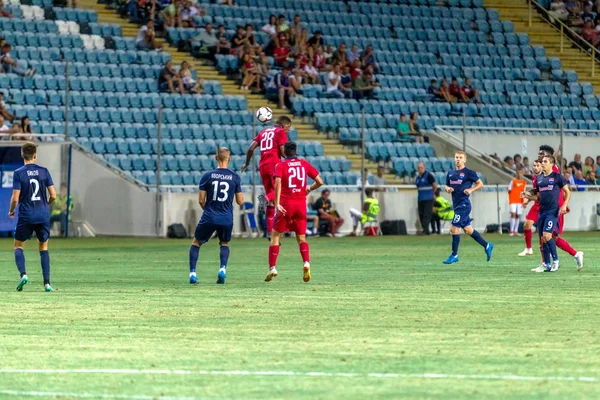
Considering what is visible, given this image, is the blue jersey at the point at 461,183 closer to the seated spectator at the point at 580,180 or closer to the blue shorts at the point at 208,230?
the blue shorts at the point at 208,230

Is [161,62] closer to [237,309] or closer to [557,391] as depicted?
[237,309]

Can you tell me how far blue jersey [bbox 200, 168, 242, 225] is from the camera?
56.5ft

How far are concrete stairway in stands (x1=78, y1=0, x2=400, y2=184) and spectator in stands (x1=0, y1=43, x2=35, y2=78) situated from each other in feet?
16.4

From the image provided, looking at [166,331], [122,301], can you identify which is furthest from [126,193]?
[166,331]

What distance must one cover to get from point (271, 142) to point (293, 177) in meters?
3.34

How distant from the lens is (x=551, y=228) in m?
19.3

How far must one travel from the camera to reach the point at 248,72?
38781mm

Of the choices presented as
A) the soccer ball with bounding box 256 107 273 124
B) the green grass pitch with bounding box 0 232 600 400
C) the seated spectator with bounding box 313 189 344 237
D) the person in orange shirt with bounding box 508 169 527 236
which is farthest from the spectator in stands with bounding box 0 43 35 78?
the green grass pitch with bounding box 0 232 600 400

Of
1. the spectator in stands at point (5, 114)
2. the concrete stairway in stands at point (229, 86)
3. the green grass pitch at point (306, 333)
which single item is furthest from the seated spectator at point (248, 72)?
the green grass pitch at point (306, 333)

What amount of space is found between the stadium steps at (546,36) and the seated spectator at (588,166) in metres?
8.35

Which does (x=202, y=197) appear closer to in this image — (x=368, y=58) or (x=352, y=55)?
(x=352, y=55)

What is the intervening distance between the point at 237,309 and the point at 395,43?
103 ft

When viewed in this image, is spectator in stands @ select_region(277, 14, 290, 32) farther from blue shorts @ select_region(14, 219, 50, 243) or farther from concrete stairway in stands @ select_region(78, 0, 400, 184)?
blue shorts @ select_region(14, 219, 50, 243)

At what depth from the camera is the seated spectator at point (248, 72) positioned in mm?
38688
